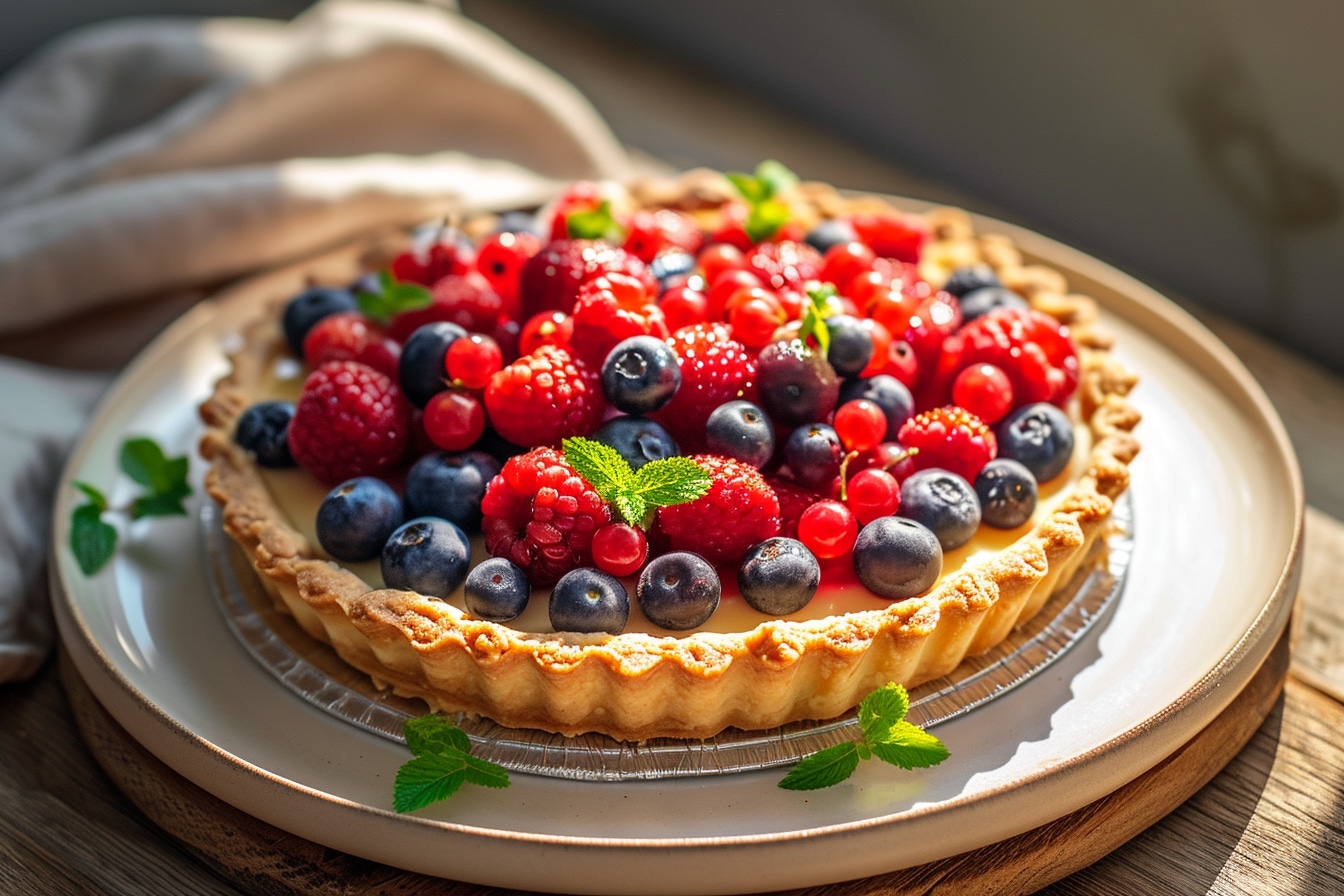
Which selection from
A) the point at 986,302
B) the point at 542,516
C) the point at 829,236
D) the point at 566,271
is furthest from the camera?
the point at 829,236

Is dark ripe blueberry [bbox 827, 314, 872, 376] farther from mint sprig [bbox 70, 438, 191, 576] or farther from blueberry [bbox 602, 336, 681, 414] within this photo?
mint sprig [bbox 70, 438, 191, 576]

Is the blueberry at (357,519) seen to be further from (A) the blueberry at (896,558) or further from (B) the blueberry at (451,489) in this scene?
(A) the blueberry at (896,558)

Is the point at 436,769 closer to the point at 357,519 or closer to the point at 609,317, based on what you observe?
the point at 357,519

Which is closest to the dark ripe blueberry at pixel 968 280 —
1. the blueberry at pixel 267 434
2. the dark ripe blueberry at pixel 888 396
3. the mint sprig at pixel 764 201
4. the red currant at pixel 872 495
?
the mint sprig at pixel 764 201

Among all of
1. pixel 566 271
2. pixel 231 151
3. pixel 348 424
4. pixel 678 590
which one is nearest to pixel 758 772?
pixel 678 590

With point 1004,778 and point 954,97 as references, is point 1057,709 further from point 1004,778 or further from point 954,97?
point 954,97

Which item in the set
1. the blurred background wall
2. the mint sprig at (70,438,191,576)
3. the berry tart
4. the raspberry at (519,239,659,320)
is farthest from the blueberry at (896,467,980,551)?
the blurred background wall

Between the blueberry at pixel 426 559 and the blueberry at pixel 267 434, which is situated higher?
the blueberry at pixel 426 559
